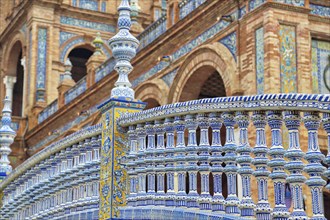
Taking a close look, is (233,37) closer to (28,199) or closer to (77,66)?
(28,199)

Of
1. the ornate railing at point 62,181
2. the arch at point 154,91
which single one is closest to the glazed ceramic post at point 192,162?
the ornate railing at point 62,181

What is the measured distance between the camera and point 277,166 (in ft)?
17.2

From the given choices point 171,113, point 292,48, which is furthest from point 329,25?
point 171,113

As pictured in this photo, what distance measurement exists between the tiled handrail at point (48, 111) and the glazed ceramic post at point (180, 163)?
20.5m

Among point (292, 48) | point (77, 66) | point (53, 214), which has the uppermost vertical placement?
point (77, 66)

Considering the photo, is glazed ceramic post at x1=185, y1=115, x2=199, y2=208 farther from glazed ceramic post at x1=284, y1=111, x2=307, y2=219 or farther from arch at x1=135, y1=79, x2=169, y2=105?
arch at x1=135, y1=79, x2=169, y2=105

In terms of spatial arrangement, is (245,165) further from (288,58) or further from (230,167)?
(288,58)

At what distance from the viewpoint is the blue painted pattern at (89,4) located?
30.0m

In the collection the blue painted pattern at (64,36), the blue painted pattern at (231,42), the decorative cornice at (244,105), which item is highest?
the blue painted pattern at (64,36)

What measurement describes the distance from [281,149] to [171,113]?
1.34 metres

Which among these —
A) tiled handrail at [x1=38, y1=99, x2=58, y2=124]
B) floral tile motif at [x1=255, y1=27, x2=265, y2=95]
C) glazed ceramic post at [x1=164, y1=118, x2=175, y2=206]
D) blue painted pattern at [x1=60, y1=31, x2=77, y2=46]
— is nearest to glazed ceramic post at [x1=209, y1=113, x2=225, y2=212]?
glazed ceramic post at [x1=164, y1=118, x2=175, y2=206]

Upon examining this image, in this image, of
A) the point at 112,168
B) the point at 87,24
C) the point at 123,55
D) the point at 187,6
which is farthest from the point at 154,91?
Answer: the point at 87,24

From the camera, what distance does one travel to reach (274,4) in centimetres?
1378

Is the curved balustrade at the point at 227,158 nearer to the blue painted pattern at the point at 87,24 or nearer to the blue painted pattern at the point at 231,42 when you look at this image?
the blue painted pattern at the point at 231,42
